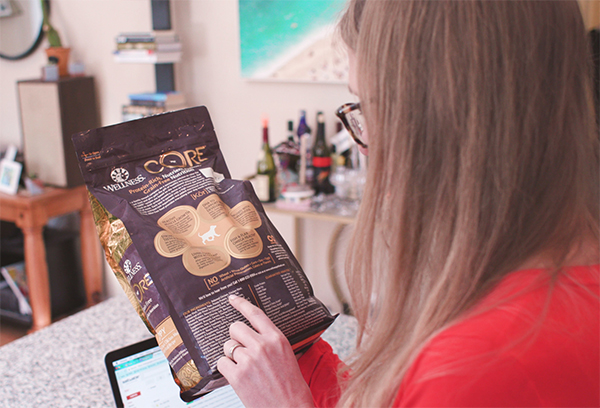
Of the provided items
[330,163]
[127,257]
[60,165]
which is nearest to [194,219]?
[127,257]

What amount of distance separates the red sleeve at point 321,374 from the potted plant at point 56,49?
284 centimetres

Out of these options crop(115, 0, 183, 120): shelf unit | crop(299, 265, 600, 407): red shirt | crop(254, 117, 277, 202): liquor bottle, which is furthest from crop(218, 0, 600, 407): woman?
crop(115, 0, 183, 120): shelf unit

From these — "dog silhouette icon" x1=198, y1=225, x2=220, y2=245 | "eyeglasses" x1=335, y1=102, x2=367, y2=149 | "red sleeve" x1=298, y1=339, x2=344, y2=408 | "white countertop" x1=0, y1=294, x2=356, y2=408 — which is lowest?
"white countertop" x1=0, y1=294, x2=356, y2=408

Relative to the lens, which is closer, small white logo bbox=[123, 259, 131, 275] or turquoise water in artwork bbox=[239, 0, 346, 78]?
small white logo bbox=[123, 259, 131, 275]

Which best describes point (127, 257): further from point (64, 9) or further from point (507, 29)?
point (64, 9)

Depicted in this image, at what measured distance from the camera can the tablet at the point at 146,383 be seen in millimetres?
913

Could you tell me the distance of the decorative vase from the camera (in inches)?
122

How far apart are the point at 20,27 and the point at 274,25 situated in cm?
190

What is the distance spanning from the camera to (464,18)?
1.79ft

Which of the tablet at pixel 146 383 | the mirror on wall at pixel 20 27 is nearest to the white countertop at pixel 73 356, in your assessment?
the tablet at pixel 146 383

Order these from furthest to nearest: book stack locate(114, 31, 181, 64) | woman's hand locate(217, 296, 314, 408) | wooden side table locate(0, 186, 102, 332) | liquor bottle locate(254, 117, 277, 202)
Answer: wooden side table locate(0, 186, 102, 332)
book stack locate(114, 31, 181, 64)
liquor bottle locate(254, 117, 277, 202)
woman's hand locate(217, 296, 314, 408)

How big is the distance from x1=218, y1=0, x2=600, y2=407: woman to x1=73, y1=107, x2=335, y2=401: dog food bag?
0.61 ft

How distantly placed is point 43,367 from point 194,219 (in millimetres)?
538

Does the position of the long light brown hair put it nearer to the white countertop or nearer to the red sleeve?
the red sleeve
